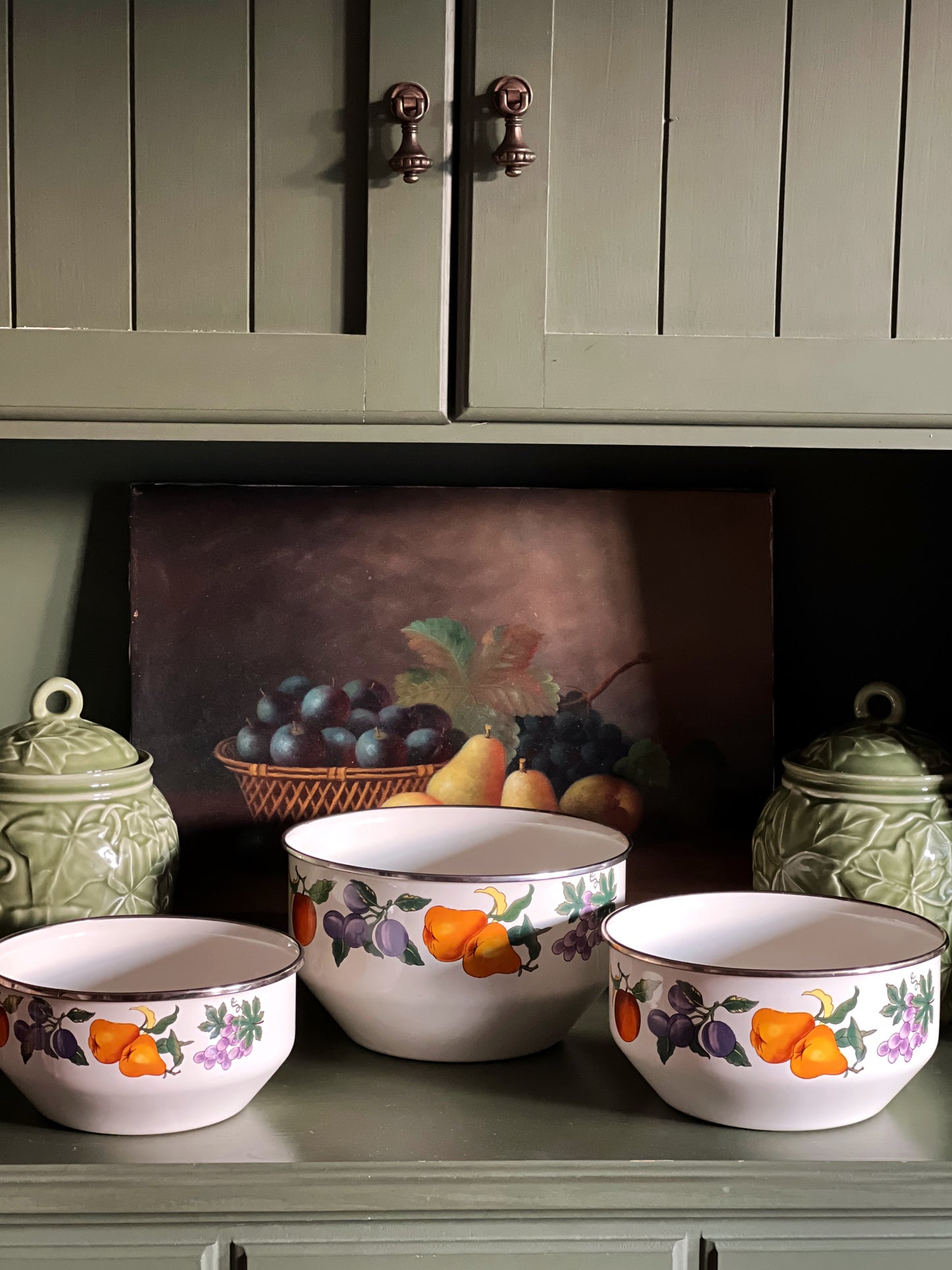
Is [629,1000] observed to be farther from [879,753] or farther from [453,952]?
[879,753]

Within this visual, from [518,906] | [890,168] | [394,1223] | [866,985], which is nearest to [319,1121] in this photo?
[394,1223]

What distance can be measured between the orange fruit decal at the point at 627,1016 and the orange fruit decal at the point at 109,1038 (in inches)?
12.5

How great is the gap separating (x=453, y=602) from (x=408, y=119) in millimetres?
470

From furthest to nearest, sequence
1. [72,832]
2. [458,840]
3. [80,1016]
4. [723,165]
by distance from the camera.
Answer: [458,840], [72,832], [723,165], [80,1016]

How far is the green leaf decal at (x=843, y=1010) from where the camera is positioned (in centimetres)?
77

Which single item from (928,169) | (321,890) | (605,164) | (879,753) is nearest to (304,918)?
(321,890)

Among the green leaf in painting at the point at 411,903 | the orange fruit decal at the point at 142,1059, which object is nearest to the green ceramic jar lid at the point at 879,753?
the green leaf in painting at the point at 411,903

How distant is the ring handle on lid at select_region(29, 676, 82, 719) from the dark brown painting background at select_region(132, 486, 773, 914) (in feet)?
0.35

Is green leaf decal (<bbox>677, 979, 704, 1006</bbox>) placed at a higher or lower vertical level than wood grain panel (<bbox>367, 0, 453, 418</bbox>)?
lower

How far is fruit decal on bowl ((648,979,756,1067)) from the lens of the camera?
0.77m

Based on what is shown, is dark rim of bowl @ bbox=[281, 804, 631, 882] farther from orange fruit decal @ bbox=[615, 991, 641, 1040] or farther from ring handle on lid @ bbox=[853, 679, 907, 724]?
ring handle on lid @ bbox=[853, 679, 907, 724]

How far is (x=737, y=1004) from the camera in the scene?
2.53 feet

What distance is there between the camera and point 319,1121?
2.70 feet

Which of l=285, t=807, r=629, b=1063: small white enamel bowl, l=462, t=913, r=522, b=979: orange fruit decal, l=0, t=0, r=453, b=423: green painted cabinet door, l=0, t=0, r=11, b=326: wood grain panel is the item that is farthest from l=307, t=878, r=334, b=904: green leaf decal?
l=0, t=0, r=11, b=326: wood grain panel
